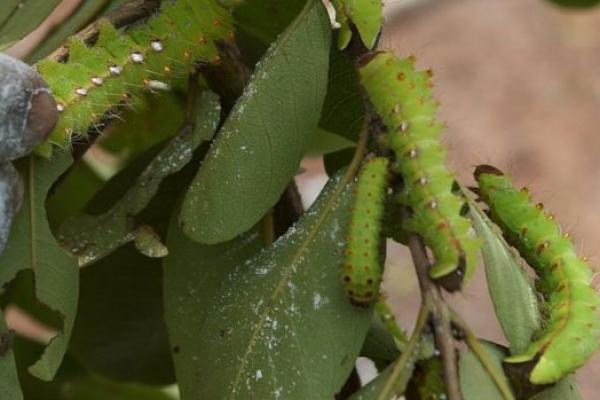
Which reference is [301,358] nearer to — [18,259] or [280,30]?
[18,259]

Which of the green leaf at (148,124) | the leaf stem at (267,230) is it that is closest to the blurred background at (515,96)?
the green leaf at (148,124)

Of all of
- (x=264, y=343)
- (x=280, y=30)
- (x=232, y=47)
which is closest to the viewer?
(x=264, y=343)

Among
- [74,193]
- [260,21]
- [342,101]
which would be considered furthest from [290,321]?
[74,193]

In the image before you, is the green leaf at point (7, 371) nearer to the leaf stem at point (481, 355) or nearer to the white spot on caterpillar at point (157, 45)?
the white spot on caterpillar at point (157, 45)

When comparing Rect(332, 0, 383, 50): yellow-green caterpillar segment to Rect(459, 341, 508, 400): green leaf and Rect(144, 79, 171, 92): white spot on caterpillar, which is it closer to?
Rect(144, 79, 171, 92): white spot on caterpillar

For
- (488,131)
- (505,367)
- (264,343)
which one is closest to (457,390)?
(505,367)

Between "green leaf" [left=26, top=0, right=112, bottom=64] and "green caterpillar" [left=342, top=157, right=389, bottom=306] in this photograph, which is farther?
"green leaf" [left=26, top=0, right=112, bottom=64]

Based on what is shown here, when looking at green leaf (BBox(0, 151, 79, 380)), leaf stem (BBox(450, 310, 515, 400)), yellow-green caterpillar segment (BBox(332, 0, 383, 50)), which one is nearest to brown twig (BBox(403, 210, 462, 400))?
leaf stem (BBox(450, 310, 515, 400))

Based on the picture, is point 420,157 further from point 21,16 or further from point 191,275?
point 21,16
